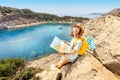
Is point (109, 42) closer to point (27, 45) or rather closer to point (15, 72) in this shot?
point (15, 72)

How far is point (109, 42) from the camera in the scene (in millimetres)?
11188

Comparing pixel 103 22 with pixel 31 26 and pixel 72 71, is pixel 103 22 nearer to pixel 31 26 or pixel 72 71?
pixel 72 71

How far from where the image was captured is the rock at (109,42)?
35.6ft

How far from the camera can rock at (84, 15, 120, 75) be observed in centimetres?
1086

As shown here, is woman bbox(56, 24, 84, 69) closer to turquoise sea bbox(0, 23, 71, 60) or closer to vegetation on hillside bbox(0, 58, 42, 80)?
vegetation on hillside bbox(0, 58, 42, 80)

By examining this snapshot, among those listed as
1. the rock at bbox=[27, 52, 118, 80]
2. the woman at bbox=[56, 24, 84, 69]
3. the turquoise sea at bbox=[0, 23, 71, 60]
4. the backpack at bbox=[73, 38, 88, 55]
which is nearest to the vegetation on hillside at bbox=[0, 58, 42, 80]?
the rock at bbox=[27, 52, 118, 80]

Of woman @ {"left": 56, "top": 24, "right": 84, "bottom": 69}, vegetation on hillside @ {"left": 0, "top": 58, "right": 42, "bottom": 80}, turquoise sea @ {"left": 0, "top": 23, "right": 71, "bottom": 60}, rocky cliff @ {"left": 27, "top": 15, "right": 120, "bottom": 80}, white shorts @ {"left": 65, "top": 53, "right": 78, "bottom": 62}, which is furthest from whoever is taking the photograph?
turquoise sea @ {"left": 0, "top": 23, "right": 71, "bottom": 60}

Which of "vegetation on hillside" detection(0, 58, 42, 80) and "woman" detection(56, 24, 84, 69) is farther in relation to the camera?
"vegetation on hillside" detection(0, 58, 42, 80)

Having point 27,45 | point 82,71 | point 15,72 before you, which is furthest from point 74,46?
point 27,45

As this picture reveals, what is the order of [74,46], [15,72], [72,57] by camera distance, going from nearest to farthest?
[74,46]
[72,57]
[15,72]

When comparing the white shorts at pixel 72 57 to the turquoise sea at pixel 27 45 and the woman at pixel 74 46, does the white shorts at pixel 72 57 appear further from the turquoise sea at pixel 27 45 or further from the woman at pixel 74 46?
the turquoise sea at pixel 27 45

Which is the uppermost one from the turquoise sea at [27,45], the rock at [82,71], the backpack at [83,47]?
the backpack at [83,47]

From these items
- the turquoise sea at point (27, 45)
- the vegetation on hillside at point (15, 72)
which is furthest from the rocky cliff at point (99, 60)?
the turquoise sea at point (27, 45)

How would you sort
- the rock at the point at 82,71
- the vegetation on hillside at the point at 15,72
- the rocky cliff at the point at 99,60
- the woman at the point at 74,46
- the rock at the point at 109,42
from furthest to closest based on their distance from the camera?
the vegetation on hillside at the point at 15,72
the rock at the point at 109,42
the woman at the point at 74,46
the rocky cliff at the point at 99,60
the rock at the point at 82,71
